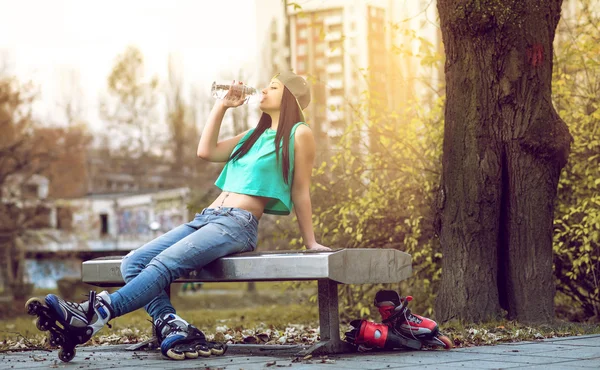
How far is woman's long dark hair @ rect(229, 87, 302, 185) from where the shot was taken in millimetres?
5281

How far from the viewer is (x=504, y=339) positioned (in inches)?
231

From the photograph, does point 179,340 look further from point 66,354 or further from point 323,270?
point 323,270

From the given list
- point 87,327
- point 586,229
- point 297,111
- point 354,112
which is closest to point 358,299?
point 354,112

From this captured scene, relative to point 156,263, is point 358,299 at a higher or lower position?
lower

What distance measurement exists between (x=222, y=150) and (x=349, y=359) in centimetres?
152

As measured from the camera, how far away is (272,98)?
5500 millimetres

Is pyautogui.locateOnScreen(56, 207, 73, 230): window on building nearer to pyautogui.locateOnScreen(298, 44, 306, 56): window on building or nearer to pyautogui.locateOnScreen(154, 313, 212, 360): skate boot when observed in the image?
pyautogui.locateOnScreen(154, 313, 212, 360): skate boot

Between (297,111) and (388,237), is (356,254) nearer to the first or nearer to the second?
(297,111)

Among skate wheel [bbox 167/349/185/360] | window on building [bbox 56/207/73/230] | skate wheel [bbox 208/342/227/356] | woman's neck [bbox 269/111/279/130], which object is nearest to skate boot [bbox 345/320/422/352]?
skate wheel [bbox 208/342/227/356]

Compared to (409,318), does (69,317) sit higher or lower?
higher

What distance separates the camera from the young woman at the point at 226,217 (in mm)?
4734

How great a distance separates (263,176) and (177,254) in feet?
2.23

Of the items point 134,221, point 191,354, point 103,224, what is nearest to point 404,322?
point 191,354

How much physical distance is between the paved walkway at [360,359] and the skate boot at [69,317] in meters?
0.13
